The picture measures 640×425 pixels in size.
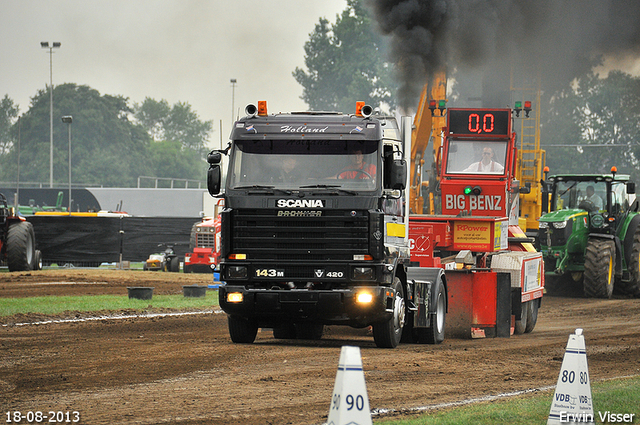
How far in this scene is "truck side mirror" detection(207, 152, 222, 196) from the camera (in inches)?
487

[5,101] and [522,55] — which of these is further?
[5,101]

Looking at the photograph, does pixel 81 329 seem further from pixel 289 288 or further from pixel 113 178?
pixel 113 178

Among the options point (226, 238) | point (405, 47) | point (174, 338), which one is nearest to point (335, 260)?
point (226, 238)

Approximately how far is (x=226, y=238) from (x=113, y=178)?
10158 cm

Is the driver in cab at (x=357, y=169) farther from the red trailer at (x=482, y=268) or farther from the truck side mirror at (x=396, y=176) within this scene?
the red trailer at (x=482, y=268)

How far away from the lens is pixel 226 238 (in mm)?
12422

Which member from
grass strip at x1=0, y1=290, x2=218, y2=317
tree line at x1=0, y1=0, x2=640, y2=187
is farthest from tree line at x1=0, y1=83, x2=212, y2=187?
grass strip at x1=0, y1=290, x2=218, y2=317

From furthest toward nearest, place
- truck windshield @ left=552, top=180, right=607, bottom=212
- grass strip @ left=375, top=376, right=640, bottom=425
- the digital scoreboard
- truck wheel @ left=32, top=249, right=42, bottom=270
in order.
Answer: truck wheel @ left=32, top=249, right=42, bottom=270 → truck windshield @ left=552, top=180, right=607, bottom=212 → the digital scoreboard → grass strip @ left=375, top=376, right=640, bottom=425

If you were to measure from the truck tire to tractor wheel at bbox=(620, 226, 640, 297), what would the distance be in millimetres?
12013

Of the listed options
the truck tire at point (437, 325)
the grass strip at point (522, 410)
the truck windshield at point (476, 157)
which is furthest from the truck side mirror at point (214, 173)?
the truck windshield at point (476, 157)

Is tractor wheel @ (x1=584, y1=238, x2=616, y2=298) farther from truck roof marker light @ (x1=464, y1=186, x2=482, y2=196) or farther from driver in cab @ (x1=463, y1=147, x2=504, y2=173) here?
truck roof marker light @ (x1=464, y1=186, x2=482, y2=196)

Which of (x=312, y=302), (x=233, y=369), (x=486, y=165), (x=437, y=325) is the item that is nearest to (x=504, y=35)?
(x=486, y=165)

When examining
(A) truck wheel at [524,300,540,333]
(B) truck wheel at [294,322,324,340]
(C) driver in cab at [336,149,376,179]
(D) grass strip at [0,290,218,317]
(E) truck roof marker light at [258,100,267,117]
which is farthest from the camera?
(D) grass strip at [0,290,218,317]

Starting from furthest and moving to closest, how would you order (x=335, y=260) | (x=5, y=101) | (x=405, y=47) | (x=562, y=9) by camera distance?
(x=5, y=101) → (x=562, y=9) → (x=405, y=47) → (x=335, y=260)
